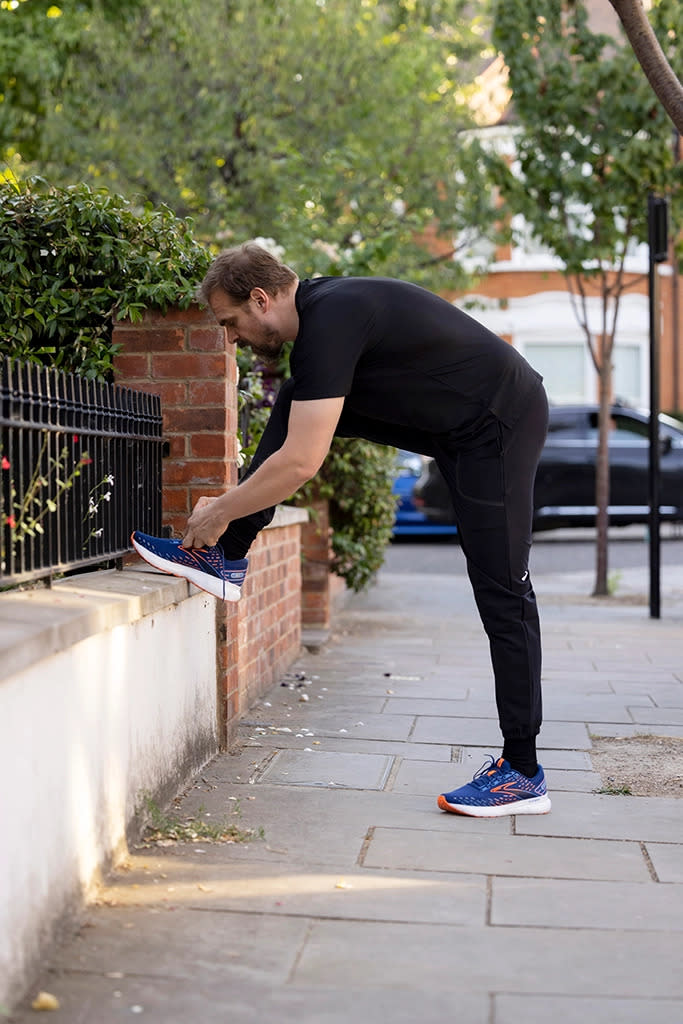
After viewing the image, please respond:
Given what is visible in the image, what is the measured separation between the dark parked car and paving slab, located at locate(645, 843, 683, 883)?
13.7 metres

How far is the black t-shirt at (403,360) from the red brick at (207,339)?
93 centimetres

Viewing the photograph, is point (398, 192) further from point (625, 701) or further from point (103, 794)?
point (103, 794)

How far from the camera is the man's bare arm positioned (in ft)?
11.9

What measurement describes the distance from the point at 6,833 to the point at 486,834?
66.7 inches

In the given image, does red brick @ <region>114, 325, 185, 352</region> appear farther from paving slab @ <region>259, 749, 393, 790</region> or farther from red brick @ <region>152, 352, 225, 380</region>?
paving slab @ <region>259, 749, 393, 790</region>

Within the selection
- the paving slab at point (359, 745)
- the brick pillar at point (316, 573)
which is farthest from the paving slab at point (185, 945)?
the brick pillar at point (316, 573)

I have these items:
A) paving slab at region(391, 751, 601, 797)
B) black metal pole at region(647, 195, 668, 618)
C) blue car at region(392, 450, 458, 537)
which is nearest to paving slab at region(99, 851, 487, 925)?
paving slab at region(391, 751, 601, 797)

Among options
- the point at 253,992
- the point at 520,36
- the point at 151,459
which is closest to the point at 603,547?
the point at 520,36

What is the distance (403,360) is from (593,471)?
46.3ft

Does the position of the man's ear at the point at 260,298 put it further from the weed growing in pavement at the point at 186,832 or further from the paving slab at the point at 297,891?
the paving slab at the point at 297,891

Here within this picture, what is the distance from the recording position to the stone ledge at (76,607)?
2729mm

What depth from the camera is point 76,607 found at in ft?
10.7

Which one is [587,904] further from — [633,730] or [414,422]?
[633,730]

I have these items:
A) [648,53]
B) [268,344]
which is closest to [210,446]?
[268,344]
